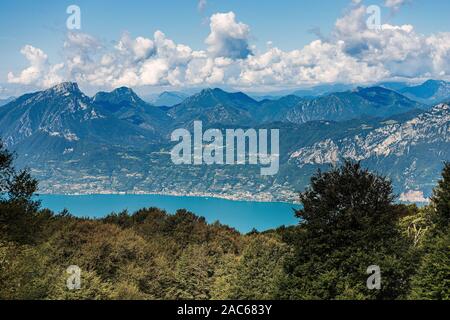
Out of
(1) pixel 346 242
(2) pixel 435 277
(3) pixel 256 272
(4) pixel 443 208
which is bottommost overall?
(3) pixel 256 272

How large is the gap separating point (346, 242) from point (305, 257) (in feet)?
6.94

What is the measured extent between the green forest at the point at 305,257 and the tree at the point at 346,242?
5cm

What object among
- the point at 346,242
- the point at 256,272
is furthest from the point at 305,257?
the point at 256,272

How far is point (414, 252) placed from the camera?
945 inches

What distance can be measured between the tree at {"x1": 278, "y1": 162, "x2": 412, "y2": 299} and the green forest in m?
0.05

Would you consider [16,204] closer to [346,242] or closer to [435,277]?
[346,242]

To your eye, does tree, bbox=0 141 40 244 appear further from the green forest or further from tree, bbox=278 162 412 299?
tree, bbox=278 162 412 299

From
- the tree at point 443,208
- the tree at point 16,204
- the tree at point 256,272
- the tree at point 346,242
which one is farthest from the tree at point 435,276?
the tree at point 16,204

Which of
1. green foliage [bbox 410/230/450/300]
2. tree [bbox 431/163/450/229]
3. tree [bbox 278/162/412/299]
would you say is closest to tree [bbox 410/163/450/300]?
green foliage [bbox 410/230/450/300]

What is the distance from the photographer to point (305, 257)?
2380cm

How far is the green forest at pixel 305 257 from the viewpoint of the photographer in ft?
71.1

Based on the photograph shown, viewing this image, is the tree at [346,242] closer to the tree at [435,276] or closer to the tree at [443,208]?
the tree at [435,276]

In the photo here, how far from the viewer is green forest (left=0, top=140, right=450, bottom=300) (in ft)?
71.1

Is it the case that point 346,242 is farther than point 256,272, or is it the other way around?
point 256,272
